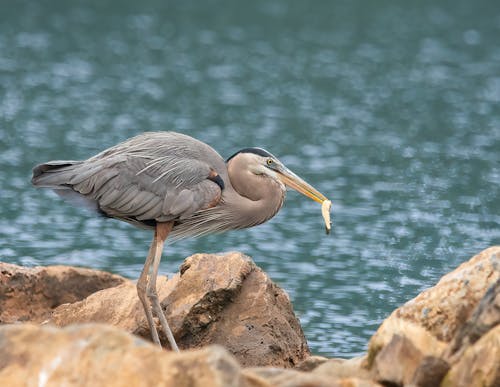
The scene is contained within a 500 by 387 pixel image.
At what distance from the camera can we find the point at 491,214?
17500 mm

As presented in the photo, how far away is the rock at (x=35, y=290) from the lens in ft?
37.0

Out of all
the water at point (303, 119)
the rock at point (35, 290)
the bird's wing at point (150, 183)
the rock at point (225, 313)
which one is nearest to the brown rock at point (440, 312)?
the rock at point (225, 313)

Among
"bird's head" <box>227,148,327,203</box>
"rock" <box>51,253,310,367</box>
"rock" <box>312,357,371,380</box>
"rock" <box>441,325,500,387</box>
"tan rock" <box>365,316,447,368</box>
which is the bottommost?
"rock" <box>51,253,310,367</box>

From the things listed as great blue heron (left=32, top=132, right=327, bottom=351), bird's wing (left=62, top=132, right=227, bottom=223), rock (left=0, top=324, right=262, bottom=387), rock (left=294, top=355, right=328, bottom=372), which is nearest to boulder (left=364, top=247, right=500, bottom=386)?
rock (left=294, top=355, right=328, bottom=372)

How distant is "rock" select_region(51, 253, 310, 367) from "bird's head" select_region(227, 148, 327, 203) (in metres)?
0.72

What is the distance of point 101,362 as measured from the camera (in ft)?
22.6

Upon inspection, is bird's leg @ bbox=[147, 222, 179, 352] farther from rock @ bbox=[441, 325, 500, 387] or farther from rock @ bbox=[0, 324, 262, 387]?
rock @ bbox=[441, 325, 500, 387]

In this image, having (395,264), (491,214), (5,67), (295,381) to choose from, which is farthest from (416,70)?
(295,381)

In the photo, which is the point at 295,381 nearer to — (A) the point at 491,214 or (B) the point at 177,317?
(B) the point at 177,317

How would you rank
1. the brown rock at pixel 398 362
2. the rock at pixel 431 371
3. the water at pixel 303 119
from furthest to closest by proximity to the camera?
the water at pixel 303 119 → the brown rock at pixel 398 362 → the rock at pixel 431 371

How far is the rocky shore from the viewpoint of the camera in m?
6.90

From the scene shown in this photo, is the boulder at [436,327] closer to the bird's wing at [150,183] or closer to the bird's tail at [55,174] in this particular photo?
the bird's wing at [150,183]

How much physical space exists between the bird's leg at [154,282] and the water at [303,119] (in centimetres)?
238

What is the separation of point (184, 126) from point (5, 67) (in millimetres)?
6877
